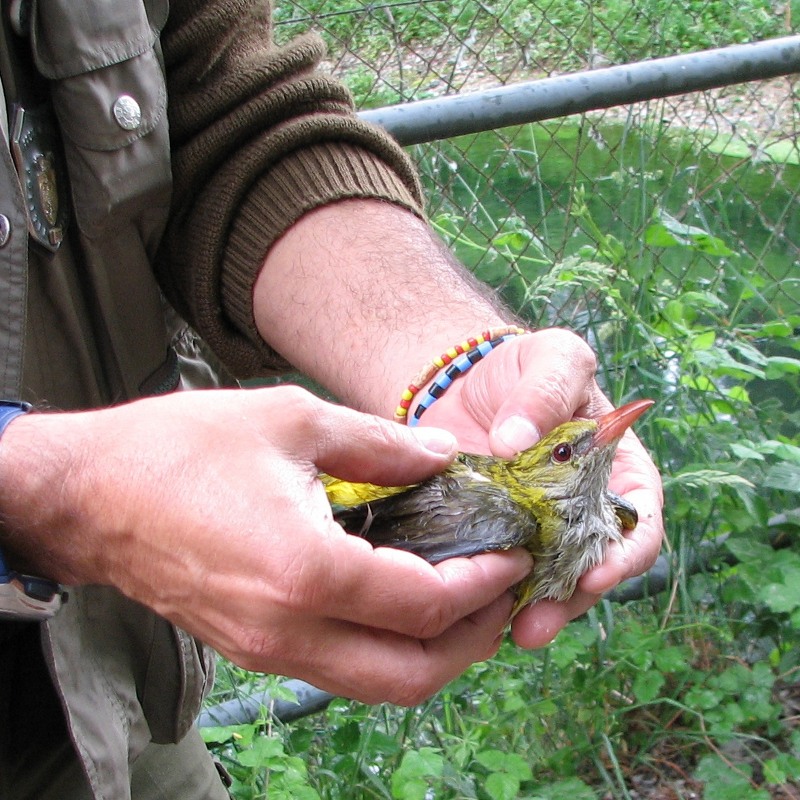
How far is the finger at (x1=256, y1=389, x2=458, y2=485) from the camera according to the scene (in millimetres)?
1497

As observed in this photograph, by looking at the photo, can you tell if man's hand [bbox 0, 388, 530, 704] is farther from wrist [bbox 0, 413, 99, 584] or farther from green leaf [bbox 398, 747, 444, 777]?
green leaf [bbox 398, 747, 444, 777]

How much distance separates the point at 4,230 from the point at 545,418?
0.98 meters

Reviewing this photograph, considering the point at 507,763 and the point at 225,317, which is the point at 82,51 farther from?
the point at 507,763

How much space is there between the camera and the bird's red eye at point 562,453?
1.97m

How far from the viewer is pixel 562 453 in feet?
6.46

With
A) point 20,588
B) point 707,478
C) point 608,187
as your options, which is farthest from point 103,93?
point 608,187

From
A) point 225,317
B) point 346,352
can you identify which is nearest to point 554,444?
point 346,352

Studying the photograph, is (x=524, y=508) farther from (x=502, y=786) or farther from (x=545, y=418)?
(x=502, y=786)

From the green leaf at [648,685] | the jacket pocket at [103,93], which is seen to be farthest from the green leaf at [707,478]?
the jacket pocket at [103,93]

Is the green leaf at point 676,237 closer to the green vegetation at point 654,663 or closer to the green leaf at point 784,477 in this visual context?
the green vegetation at point 654,663

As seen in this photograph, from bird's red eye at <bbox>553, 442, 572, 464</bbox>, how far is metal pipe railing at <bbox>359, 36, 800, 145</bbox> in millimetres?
1361

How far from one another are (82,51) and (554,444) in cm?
113

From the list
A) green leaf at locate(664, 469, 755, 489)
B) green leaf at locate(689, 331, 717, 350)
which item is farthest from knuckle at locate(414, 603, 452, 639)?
green leaf at locate(689, 331, 717, 350)

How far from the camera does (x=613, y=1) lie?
5246 millimetres
